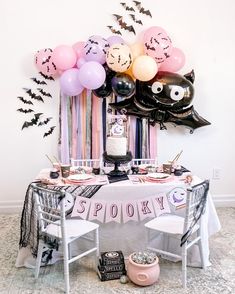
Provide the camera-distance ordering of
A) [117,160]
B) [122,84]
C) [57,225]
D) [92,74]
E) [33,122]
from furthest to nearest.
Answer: [33,122]
[122,84]
[92,74]
[117,160]
[57,225]

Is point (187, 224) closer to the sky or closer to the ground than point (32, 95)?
closer to the ground

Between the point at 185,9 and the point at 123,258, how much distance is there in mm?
2733

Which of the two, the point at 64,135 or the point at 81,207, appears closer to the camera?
the point at 81,207

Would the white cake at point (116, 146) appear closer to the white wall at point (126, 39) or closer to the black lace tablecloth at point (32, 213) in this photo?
the black lace tablecloth at point (32, 213)

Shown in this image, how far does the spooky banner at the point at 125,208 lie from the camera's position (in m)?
2.55

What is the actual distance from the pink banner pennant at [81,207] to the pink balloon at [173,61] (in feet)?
5.32

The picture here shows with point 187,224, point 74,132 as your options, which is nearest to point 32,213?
point 187,224

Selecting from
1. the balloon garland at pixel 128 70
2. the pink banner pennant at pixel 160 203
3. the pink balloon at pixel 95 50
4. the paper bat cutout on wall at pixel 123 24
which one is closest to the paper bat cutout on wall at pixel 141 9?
the paper bat cutout on wall at pixel 123 24

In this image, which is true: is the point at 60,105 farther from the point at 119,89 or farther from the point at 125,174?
the point at 125,174

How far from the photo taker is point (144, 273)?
7.49 ft

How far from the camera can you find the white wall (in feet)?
11.5

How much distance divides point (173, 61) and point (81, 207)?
1766mm

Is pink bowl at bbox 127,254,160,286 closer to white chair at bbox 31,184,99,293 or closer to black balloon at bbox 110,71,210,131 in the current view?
white chair at bbox 31,184,99,293

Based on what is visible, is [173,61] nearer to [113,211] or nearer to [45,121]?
[45,121]
